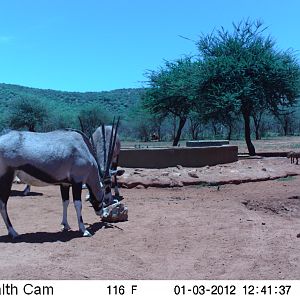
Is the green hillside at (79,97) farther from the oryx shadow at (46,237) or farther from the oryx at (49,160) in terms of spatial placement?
the oryx shadow at (46,237)

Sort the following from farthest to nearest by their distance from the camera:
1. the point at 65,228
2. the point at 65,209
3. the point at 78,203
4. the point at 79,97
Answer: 1. the point at 79,97
2. the point at 65,209
3. the point at 65,228
4. the point at 78,203

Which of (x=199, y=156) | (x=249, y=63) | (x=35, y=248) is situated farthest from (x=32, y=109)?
(x=35, y=248)

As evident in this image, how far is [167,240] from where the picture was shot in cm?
789

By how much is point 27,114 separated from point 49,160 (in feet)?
141

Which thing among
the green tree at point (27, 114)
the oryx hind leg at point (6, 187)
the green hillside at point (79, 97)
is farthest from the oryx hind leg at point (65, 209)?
the green hillside at point (79, 97)

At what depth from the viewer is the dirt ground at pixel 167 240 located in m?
6.17

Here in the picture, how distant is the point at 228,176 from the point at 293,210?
4.77 metres

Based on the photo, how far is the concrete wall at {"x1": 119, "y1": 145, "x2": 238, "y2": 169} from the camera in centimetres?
1791

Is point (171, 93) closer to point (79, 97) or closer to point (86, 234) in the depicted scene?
point (86, 234)

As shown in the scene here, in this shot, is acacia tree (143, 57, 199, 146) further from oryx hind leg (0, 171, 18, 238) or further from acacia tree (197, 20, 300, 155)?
oryx hind leg (0, 171, 18, 238)

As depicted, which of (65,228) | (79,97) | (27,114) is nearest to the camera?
(65,228)

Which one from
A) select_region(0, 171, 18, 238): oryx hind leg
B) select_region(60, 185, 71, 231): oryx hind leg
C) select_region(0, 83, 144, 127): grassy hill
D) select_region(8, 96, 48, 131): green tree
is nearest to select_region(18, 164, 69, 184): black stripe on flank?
select_region(0, 171, 18, 238): oryx hind leg

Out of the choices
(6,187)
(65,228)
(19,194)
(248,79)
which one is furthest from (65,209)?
(248,79)
